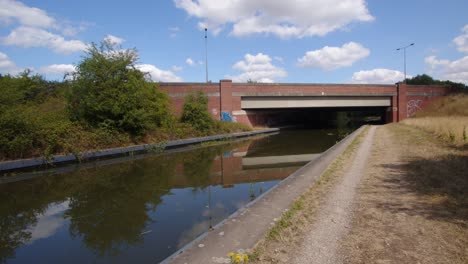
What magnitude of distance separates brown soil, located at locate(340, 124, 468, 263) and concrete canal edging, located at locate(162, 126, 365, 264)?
48.2 inches

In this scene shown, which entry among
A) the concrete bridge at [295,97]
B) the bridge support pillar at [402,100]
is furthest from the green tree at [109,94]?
the bridge support pillar at [402,100]

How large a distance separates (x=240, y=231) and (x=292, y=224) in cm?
80

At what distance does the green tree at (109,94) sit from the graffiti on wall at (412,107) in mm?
37686

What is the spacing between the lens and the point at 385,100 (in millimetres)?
42938

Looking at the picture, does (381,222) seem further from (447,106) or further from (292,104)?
(447,106)

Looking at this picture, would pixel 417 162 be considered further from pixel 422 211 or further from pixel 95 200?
pixel 95 200

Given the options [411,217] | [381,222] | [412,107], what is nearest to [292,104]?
[412,107]

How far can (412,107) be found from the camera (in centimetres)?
4341

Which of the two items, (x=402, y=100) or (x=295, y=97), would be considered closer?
(x=295, y=97)

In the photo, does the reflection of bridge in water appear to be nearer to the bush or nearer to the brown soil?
the brown soil

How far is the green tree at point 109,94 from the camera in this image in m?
17.3

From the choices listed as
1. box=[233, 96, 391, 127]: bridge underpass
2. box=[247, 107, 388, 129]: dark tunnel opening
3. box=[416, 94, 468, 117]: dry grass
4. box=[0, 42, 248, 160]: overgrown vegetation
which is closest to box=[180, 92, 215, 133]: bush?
box=[0, 42, 248, 160]: overgrown vegetation

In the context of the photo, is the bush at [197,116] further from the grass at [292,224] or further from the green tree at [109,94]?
the grass at [292,224]

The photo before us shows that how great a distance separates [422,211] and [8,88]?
14998 millimetres
